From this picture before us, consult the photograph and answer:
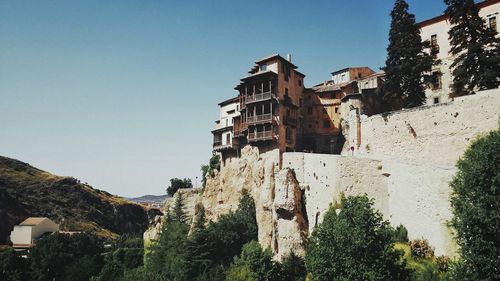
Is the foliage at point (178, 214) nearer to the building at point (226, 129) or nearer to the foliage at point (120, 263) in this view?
the foliage at point (120, 263)

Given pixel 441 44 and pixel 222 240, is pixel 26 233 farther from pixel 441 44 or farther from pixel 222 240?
pixel 441 44

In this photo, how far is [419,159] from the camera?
1459 inches

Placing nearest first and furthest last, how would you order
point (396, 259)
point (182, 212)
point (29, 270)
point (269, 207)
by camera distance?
point (396, 259) → point (269, 207) → point (29, 270) → point (182, 212)

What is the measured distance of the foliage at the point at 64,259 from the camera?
5779 centimetres

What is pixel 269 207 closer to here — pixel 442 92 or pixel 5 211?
pixel 442 92

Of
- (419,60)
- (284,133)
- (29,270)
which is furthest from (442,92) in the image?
(29,270)

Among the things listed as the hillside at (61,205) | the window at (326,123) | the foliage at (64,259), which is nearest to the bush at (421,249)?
the window at (326,123)

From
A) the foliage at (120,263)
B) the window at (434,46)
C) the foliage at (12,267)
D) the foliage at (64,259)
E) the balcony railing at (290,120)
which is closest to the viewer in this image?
the window at (434,46)

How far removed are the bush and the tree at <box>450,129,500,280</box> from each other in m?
4.55

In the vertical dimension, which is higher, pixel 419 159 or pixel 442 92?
pixel 442 92

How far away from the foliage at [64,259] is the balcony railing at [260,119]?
1478 inches

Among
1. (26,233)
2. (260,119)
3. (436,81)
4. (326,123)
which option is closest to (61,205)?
(26,233)

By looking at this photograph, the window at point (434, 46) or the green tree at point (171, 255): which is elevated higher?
the window at point (434, 46)

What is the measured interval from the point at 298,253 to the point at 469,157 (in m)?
22.6
